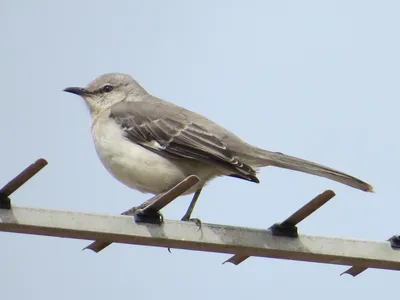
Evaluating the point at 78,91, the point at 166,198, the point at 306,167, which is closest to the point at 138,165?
the point at 306,167

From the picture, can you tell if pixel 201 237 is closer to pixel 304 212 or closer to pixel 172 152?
pixel 304 212

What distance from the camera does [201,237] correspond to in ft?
14.2

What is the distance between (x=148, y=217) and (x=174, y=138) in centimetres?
391

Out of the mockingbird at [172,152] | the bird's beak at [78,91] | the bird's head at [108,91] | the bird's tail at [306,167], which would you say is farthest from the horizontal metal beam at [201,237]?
the bird's beak at [78,91]

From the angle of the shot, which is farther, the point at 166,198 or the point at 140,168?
the point at 140,168

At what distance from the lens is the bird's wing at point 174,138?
7504 mm

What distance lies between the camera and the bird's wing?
7.50 meters

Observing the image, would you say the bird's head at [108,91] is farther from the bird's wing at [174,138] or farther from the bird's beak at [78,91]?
the bird's wing at [174,138]

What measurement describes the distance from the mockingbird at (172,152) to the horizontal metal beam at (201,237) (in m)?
2.65

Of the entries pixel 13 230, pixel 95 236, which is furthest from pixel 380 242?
pixel 13 230

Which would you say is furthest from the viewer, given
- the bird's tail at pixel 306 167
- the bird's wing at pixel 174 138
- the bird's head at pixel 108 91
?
the bird's head at pixel 108 91

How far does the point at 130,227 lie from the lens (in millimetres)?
4195

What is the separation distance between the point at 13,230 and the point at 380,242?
5.90ft

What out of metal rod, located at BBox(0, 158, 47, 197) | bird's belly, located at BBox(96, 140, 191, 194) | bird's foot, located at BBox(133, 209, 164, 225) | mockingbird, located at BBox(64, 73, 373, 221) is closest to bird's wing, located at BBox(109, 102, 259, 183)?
mockingbird, located at BBox(64, 73, 373, 221)
